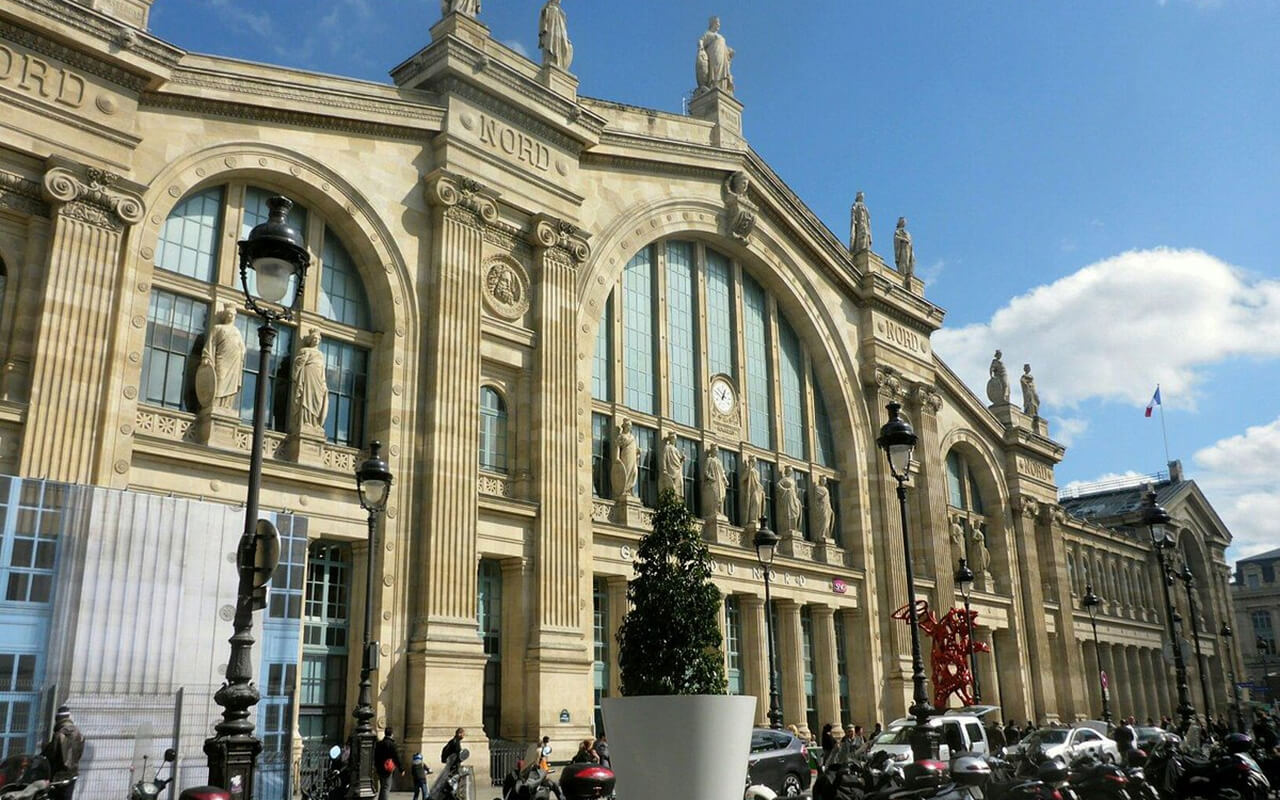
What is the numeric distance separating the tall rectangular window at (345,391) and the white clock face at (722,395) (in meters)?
13.5

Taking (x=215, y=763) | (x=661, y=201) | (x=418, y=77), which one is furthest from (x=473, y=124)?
(x=215, y=763)

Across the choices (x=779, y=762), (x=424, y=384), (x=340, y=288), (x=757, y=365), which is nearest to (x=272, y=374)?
(x=340, y=288)

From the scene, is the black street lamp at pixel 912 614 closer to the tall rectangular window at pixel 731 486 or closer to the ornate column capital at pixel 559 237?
the ornate column capital at pixel 559 237

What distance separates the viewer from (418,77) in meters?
26.8

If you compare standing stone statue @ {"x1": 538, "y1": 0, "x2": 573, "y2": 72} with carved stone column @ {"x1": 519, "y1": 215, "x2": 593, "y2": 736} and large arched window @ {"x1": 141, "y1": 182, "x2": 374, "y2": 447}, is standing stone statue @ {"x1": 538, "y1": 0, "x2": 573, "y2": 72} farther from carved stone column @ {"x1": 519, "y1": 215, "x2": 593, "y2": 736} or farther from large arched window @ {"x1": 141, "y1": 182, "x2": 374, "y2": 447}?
large arched window @ {"x1": 141, "y1": 182, "x2": 374, "y2": 447}

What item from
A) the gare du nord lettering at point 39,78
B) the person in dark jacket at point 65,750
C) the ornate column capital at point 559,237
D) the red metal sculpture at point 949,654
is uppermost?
the ornate column capital at point 559,237

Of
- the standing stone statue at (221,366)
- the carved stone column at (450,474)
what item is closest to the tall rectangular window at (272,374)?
the standing stone statue at (221,366)

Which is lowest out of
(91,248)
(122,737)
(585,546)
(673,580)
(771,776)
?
(771,776)

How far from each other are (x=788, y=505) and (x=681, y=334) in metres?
7.05

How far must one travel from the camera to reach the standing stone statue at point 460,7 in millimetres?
26688

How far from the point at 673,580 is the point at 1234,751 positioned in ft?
33.2

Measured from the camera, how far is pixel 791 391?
38781 millimetres

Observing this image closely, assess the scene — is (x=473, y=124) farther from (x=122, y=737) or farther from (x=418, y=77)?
(x=122, y=737)

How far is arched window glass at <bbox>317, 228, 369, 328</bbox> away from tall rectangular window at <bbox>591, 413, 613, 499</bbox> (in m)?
7.69
